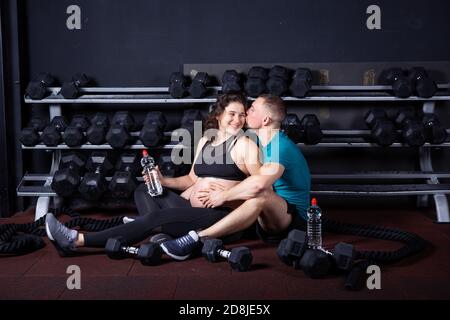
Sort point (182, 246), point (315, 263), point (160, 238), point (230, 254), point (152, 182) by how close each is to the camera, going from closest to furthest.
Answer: point (315, 263) < point (230, 254) < point (182, 246) < point (160, 238) < point (152, 182)

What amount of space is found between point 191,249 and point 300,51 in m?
1.59

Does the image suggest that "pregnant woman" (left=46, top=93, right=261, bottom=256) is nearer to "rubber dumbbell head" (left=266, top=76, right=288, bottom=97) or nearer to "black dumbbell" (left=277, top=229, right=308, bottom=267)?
"black dumbbell" (left=277, top=229, right=308, bottom=267)

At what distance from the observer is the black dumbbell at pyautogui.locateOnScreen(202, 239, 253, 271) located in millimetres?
2084

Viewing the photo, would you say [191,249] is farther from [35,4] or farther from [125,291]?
[35,4]

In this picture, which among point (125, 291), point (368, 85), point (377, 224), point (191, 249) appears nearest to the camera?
point (125, 291)

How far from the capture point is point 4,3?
10.3 feet

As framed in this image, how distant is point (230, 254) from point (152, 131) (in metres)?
1.10

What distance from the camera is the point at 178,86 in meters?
3.07

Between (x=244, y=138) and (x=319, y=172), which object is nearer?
(x=244, y=138)

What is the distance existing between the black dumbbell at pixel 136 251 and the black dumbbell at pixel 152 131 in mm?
884

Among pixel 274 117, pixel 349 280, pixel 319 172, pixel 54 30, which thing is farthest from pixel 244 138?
pixel 54 30

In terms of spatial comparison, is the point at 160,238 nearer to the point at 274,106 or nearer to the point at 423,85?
the point at 274,106

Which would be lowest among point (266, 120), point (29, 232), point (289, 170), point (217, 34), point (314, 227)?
point (29, 232)

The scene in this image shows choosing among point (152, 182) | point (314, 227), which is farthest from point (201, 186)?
point (314, 227)
